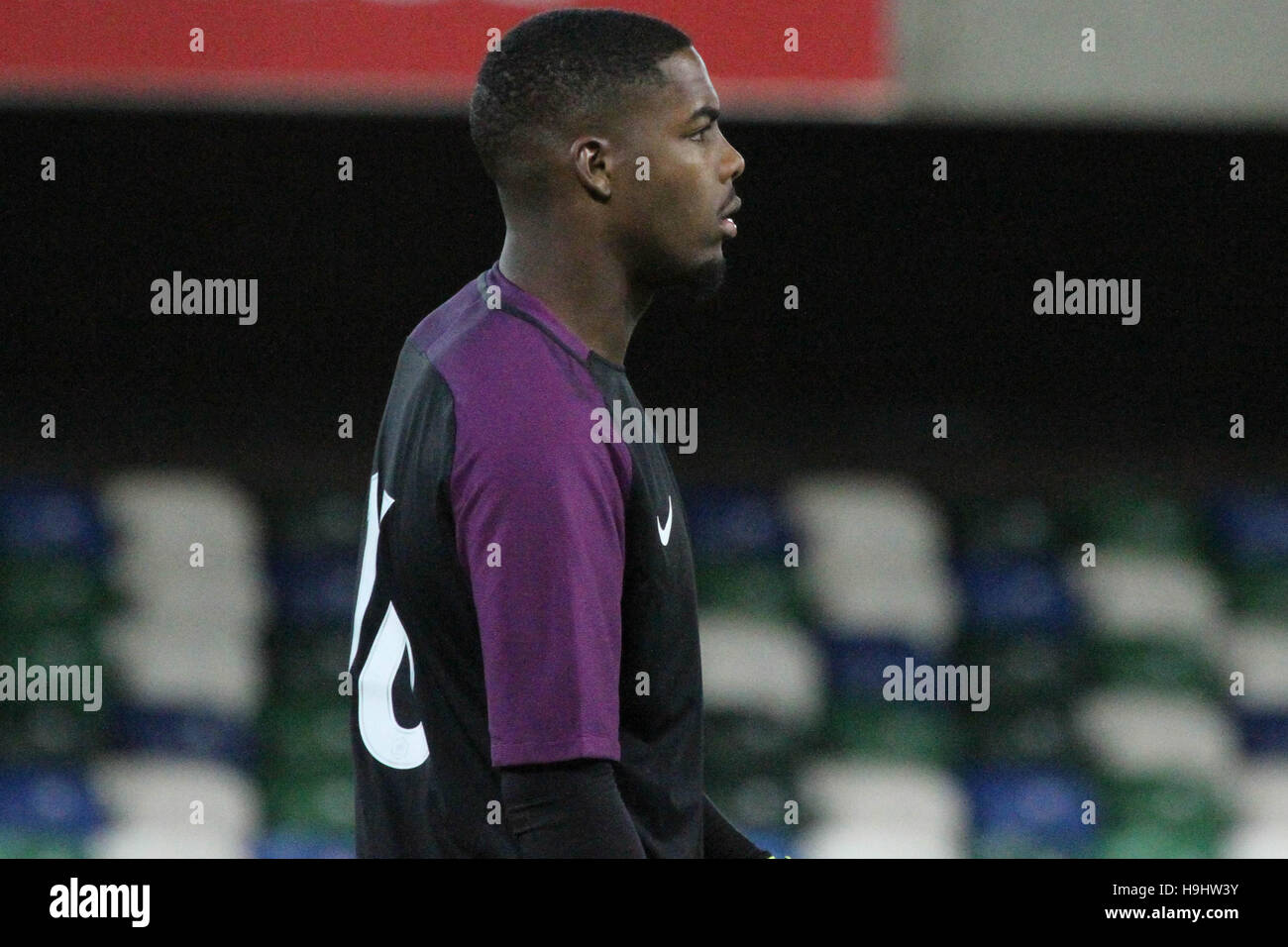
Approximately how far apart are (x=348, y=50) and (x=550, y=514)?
2.62m

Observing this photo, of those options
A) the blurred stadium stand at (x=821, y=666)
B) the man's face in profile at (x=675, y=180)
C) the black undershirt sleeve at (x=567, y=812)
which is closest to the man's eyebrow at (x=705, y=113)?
the man's face in profile at (x=675, y=180)

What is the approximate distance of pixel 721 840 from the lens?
179 centimetres

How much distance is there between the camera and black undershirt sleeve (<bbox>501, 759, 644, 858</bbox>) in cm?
140

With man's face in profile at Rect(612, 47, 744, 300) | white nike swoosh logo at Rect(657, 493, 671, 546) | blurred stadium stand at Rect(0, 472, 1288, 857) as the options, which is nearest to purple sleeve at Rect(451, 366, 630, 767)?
white nike swoosh logo at Rect(657, 493, 671, 546)

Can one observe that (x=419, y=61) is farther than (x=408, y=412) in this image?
Yes

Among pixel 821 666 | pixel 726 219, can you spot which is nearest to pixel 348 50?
pixel 821 666

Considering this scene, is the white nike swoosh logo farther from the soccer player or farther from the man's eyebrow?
the man's eyebrow

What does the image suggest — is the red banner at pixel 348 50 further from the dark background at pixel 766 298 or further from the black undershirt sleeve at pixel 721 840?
the black undershirt sleeve at pixel 721 840

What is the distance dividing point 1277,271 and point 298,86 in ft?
7.42

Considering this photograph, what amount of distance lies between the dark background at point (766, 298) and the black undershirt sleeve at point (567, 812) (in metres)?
2.68

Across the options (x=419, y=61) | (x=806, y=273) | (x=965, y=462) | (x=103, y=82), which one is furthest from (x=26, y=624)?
(x=965, y=462)
